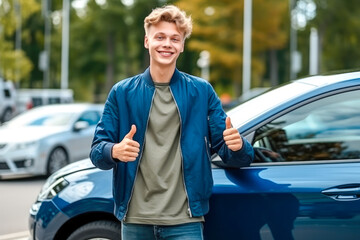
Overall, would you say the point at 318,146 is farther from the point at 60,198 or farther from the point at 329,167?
the point at 60,198

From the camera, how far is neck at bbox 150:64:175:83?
2.69 m

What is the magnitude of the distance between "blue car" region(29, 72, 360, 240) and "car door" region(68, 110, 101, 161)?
24.4ft

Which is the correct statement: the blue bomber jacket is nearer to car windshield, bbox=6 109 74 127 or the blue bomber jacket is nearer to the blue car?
the blue car

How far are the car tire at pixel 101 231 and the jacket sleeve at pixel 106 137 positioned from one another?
96cm

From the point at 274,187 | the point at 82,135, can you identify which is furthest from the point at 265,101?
the point at 82,135

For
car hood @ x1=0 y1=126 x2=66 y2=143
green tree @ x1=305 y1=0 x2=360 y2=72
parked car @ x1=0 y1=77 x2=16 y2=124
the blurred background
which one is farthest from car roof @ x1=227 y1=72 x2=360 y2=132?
green tree @ x1=305 y1=0 x2=360 y2=72

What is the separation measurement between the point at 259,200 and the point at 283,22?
4660 centimetres

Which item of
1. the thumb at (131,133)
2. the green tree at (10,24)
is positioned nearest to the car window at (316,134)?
the thumb at (131,133)

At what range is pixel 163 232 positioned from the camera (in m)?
2.66

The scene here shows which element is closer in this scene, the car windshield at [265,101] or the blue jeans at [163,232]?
the blue jeans at [163,232]

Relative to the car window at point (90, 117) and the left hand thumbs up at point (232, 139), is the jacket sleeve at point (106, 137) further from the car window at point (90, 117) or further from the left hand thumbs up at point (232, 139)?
the car window at point (90, 117)

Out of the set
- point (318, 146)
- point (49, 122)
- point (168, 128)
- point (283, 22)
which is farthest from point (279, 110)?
point (283, 22)

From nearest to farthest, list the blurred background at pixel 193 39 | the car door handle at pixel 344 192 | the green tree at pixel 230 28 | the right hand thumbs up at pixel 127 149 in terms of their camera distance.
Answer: the right hand thumbs up at pixel 127 149
the car door handle at pixel 344 192
the blurred background at pixel 193 39
the green tree at pixel 230 28

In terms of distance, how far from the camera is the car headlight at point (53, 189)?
12.4 feet
